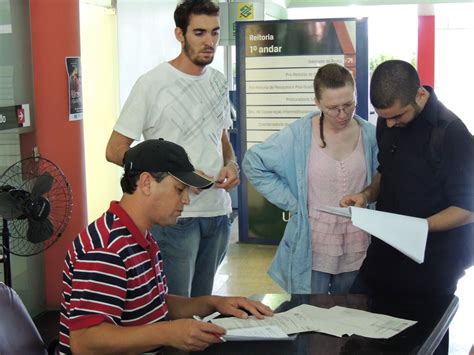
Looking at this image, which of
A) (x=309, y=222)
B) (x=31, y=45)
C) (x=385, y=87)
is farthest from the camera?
(x=31, y=45)

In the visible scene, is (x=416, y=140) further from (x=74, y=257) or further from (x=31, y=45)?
(x=31, y=45)

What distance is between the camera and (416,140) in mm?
2611

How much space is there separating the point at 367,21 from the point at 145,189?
442 centimetres

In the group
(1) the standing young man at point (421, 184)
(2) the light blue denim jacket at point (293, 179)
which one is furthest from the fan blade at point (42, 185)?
(1) the standing young man at point (421, 184)

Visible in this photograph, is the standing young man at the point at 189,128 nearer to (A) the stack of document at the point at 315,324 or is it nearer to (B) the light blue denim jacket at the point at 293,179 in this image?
(B) the light blue denim jacket at the point at 293,179

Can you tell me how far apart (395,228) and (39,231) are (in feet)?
6.51

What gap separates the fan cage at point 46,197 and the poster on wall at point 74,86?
70 cm

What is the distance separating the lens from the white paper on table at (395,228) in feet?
7.55

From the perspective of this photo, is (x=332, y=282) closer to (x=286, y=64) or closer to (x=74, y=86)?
(x=74, y=86)

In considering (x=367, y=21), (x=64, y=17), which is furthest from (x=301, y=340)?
(x=367, y=21)

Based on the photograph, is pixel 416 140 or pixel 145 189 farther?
pixel 416 140

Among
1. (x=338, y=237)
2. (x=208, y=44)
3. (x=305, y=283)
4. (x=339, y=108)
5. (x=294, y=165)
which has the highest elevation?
(x=208, y=44)

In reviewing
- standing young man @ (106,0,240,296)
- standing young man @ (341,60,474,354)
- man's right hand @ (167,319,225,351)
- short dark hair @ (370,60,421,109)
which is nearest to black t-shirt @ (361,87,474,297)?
standing young man @ (341,60,474,354)

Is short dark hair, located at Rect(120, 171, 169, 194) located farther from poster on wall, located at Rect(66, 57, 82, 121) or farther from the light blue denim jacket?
poster on wall, located at Rect(66, 57, 82, 121)
